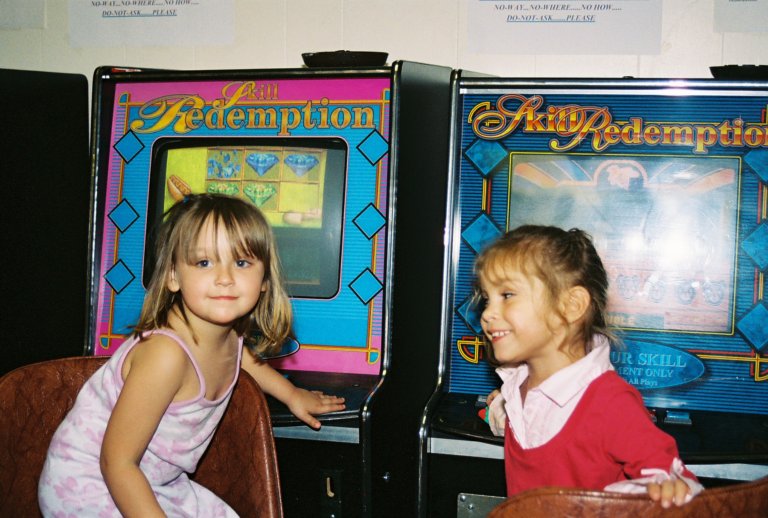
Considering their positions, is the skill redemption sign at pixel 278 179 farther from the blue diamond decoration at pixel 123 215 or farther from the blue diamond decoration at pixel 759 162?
the blue diamond decoration at pixel 759 162

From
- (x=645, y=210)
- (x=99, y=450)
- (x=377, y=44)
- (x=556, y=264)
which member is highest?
(x=377, y=44)

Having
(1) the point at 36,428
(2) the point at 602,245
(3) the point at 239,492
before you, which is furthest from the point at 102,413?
(2) the point at 602,245

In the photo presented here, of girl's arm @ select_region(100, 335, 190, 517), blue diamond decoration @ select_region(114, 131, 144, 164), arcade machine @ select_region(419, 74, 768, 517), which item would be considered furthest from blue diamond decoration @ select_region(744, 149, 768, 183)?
blue diamond decoration @ select_region(114, 131, 144, 164)

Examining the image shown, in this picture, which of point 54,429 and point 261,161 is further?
point 261,161

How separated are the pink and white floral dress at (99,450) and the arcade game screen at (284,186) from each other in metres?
0.44

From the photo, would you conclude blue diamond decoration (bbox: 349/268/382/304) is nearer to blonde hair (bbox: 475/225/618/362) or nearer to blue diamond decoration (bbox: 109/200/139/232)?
blonde hair (bbox: 475/225/618/362)

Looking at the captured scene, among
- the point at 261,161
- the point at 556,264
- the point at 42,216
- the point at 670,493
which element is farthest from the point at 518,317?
the point at 42,216

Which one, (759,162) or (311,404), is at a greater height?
(759,162)

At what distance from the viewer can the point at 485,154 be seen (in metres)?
1.81

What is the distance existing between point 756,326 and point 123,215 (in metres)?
1.47

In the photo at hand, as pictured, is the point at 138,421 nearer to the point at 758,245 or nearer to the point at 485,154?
the point at 485,154

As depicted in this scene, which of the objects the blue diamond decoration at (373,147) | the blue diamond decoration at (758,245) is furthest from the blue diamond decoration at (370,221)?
the blue diamond decoration at (758,245)

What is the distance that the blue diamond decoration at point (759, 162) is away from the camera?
5.67ft

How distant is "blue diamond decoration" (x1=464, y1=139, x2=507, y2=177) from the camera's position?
1808 mm
